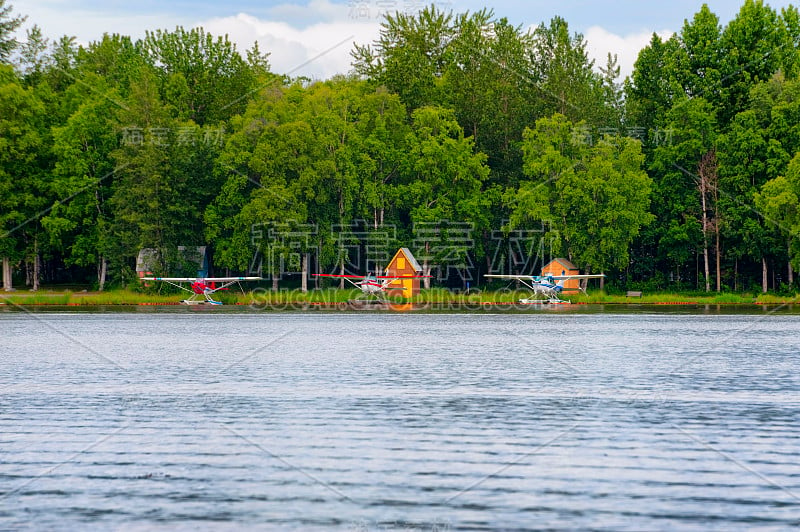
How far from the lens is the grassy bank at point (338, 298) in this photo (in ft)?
207

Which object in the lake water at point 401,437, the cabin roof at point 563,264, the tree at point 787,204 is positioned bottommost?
the lake water at point 401,437

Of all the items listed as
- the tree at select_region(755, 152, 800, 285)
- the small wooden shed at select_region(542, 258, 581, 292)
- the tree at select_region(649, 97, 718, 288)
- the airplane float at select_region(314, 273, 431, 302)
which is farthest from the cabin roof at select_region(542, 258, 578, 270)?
the tree at select_region(755, 152, 800, 285)

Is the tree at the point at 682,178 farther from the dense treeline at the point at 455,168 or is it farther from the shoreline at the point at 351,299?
the shoreline at the point at 351,299

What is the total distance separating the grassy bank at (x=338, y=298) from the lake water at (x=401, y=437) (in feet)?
95.5

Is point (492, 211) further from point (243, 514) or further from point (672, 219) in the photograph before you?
point (243, 514)

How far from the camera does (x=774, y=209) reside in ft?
185

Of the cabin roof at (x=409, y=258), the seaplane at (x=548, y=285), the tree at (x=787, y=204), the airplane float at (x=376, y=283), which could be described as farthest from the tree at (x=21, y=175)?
the tree at (x=787, y=204)

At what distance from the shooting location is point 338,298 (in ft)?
216

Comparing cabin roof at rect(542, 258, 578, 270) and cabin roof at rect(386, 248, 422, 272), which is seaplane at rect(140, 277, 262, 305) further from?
cabin roof at rect(542, 258, 578, 270)

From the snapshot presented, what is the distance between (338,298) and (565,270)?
16.5 metres

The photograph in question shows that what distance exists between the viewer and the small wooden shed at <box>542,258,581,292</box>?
64.9 m

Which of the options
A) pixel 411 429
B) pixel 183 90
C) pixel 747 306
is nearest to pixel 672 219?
pixel 747 306

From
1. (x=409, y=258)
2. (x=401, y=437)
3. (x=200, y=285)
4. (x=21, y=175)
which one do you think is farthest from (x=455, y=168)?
(x=401, y=437)

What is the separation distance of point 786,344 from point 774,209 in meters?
22.5
